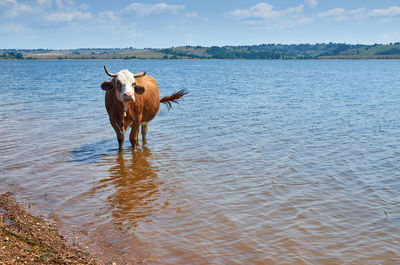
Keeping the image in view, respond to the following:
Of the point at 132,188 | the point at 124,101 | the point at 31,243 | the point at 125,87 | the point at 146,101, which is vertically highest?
the point at 125,87

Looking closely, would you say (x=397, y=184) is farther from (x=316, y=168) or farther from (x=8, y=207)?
(x=8, y=207)

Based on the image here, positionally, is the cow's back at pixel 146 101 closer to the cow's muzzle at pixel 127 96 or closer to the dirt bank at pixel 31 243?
the cow's muzzle at pixel 127 96

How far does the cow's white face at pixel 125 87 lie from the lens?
10.5 metres

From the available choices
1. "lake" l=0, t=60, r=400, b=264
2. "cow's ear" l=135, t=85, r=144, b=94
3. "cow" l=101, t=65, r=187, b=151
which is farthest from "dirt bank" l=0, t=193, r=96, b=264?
"cow's ear" l=135, t=85, r=144, b=94

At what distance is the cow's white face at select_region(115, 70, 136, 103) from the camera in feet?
34.6

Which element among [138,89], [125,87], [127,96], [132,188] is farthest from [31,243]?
[138,89]

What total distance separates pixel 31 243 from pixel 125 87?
19.8 ft

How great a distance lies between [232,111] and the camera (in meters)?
22.2

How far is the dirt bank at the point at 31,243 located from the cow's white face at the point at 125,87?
455cm

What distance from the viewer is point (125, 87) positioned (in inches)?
424

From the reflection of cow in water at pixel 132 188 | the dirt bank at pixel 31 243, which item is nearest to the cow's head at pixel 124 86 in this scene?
the reflection of cow in water at pixel 132 188

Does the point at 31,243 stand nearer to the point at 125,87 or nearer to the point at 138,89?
the point at 125,87

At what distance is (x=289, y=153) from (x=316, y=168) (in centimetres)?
177

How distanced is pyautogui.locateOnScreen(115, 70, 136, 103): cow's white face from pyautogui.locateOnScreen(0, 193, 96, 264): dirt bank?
4553mm
